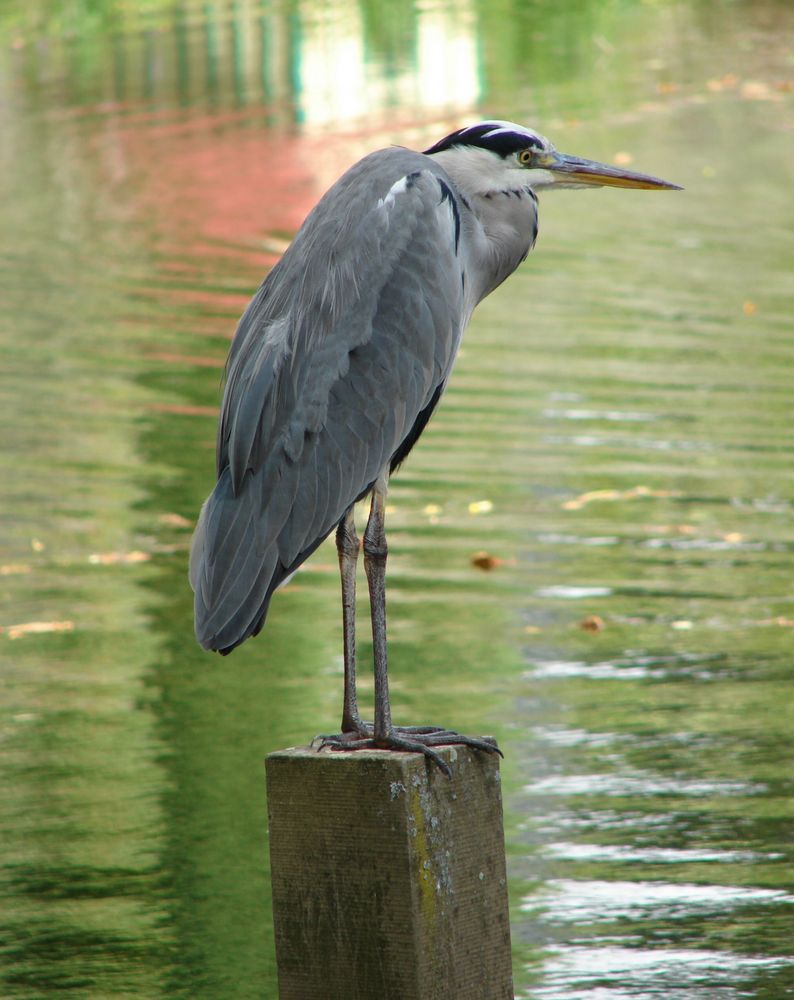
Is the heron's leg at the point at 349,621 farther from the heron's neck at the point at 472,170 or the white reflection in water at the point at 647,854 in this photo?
the white reflection in water at the point at 647,854

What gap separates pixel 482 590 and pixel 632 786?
202cm

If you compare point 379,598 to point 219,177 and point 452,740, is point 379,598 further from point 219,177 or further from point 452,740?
point 219,177

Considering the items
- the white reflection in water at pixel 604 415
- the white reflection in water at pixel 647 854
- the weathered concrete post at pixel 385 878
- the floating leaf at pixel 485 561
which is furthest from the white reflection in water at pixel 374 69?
the weathered concrete post at pixel 385 878

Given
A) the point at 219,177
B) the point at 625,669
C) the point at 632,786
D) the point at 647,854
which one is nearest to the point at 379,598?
the point at 647,854

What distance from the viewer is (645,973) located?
489 centimetres

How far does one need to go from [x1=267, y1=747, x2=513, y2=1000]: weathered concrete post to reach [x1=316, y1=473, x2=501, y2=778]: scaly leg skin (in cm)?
Answer: 9

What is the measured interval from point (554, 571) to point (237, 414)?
13.3ft

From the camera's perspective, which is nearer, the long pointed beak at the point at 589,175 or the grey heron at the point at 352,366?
the grey heron at the point at 352,366

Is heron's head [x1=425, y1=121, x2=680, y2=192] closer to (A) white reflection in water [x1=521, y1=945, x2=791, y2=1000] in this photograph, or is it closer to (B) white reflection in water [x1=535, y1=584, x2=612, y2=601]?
(A) white reflection in water [x1=521, y1=945, x2=791, y2=1000]

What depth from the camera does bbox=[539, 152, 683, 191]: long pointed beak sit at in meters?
4.75

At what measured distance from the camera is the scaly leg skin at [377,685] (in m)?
4.12

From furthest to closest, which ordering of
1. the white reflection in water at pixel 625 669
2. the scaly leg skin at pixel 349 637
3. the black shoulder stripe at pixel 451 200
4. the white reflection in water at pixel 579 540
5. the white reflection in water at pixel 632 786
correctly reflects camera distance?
the white reflection in water at pixel 579 540 < the white reflection in water at pixel 625 669 < the white reflection in water at pixel 632 786 < the black shoulder stripe at pixel 451 200 < the scaly leg skin at pixel 349 637

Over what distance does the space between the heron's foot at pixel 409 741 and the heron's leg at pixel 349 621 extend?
0.16 feet

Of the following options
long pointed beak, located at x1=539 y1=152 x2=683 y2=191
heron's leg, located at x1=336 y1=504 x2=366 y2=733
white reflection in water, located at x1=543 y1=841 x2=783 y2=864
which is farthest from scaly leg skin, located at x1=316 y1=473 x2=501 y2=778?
white reflection in water, located at x1=543 y1=841 x2=783 y2=864
